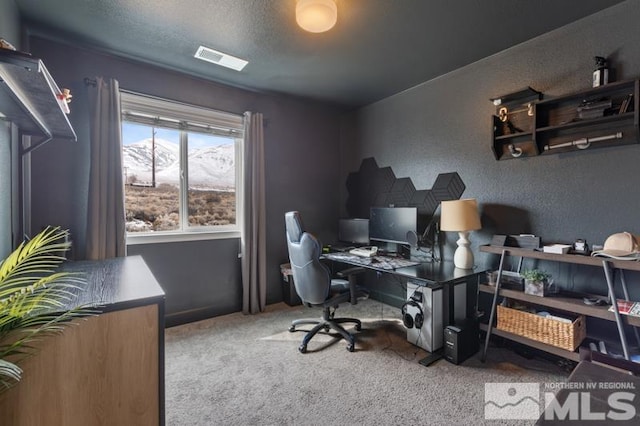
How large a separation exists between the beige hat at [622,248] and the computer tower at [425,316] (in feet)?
3.39

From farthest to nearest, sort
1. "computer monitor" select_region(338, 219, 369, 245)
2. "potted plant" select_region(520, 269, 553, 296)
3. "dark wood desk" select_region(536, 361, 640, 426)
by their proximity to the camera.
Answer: "computer monitor" select_region(338, 219, 369, 245) < "potted plant" select_region(520, 269, 553, 296) < "dark wood desk" select_region(536, 361, 640, 426)

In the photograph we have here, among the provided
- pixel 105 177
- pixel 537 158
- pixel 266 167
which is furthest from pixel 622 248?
pixel 105 177

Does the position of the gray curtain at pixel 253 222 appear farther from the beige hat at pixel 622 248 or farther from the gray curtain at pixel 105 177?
the beige hat at pixel 622 248

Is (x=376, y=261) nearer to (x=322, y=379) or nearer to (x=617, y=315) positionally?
(x=322, y=379)

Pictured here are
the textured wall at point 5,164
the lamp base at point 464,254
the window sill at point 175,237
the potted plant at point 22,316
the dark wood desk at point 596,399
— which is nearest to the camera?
the dark wood desk at point 596,399

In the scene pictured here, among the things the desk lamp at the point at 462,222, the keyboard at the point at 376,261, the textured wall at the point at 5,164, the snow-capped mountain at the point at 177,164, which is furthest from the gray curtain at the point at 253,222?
the desk lamp at the point at 462,222

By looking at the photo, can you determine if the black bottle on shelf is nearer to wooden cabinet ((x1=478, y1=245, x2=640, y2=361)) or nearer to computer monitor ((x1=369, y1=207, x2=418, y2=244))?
wooden cabinet ((x1=478, y1=245, x2=640, y2=361))

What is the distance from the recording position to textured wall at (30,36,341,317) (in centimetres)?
238

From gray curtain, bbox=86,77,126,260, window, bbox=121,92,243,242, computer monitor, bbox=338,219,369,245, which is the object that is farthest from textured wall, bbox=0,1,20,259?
computer monitor, bbox=338,219,369,245

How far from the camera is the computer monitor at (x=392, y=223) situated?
2943mm

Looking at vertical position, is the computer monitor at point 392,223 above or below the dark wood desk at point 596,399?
above

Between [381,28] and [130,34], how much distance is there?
1918mm

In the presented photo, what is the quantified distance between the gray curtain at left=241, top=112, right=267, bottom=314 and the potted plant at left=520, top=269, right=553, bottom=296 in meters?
2.45

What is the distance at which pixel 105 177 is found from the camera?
2.45 metres
